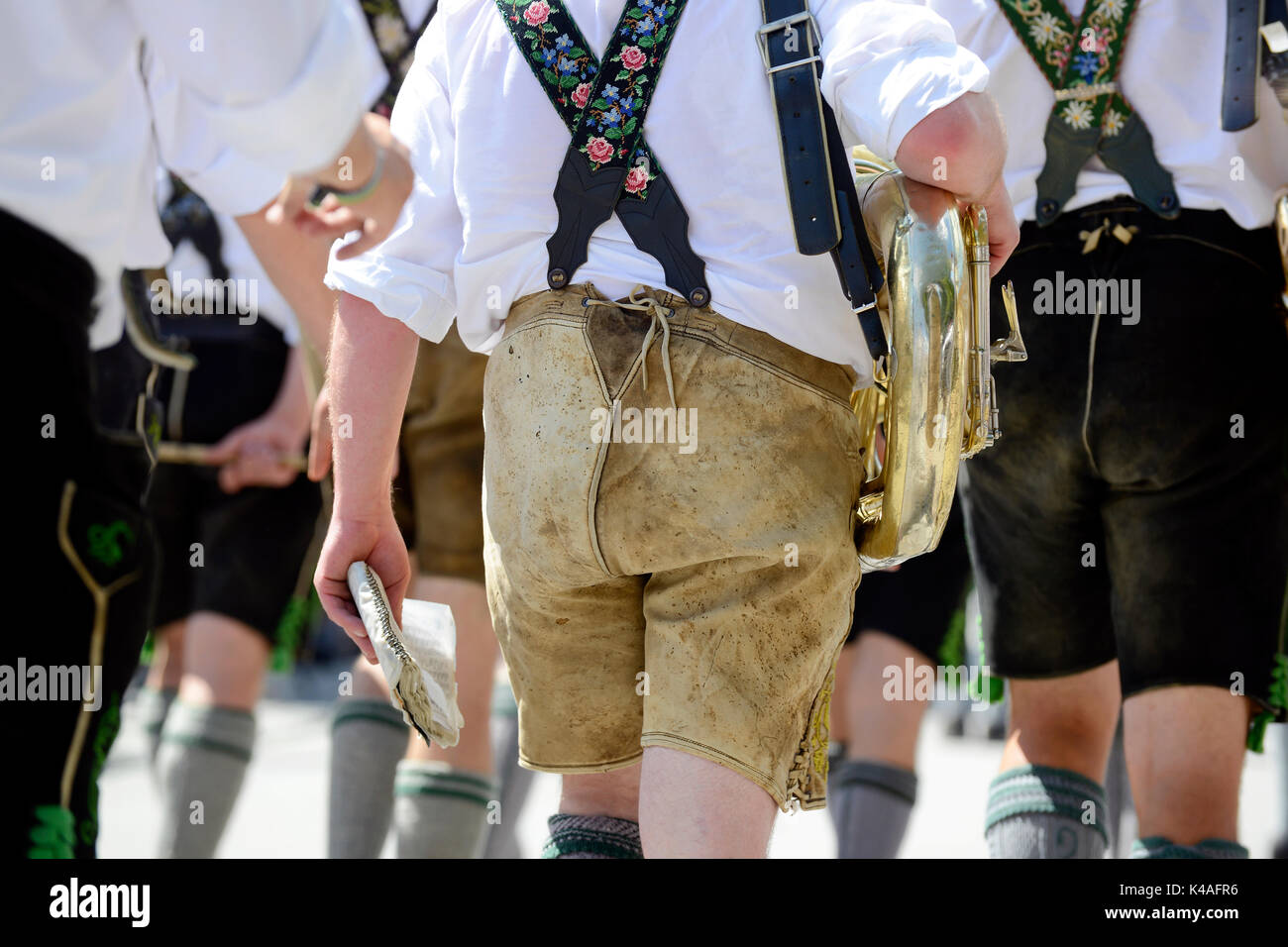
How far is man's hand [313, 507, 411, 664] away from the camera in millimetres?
2139

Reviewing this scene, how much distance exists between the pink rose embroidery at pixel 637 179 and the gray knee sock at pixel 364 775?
4.95 ft

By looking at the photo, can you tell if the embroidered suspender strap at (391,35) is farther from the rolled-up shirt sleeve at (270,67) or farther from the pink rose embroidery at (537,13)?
the rolled-up shirt sleeve at (270,67)

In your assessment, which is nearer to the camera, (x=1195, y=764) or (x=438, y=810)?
(x=1195, y=764)

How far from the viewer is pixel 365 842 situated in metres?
3.08

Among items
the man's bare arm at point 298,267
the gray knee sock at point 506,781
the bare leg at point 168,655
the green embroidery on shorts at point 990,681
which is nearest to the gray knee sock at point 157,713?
the bare leg at point 168,655

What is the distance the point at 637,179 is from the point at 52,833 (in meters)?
1.02

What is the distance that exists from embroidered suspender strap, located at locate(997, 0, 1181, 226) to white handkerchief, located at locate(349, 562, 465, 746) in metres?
1.18

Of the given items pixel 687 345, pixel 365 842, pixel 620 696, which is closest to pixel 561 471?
pixel 687 345

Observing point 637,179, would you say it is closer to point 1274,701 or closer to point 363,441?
point 363,441

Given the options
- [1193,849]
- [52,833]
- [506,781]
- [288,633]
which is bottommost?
[52,833]

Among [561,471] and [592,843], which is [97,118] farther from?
[592,843]

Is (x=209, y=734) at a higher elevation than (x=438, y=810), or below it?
higher

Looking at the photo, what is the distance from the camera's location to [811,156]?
187 centimetres

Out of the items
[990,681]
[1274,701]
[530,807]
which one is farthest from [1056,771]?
[530,807]
